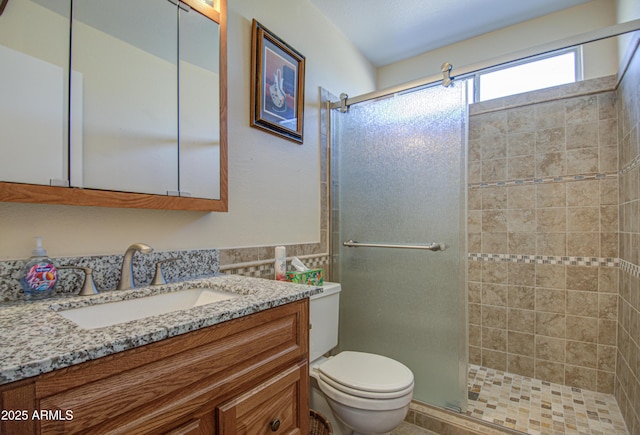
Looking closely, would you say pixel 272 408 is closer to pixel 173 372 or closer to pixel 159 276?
pixel 173 372

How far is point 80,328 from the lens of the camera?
632 millimetres

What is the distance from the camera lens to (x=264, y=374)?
873 millimetres

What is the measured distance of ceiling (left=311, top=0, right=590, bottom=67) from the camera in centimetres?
207

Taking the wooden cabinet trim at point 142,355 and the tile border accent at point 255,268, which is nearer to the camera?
the wooden cabinet trim at point 142,355

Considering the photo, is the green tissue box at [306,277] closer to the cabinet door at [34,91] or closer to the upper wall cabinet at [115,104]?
the upper wall cabinet at [115,104]

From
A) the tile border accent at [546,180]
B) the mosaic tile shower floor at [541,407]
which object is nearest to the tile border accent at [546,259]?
the tile border accent at [546,180]

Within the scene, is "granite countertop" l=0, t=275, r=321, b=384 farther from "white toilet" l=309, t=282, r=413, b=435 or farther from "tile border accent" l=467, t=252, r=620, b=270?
"tile border accent" l=467, t=252, r=620, b=270

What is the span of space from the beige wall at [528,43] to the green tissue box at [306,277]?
4.41ft

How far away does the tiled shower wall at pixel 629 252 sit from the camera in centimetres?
156

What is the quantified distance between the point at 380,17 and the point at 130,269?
2212 millimetres

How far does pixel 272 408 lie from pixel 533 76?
2.85 m

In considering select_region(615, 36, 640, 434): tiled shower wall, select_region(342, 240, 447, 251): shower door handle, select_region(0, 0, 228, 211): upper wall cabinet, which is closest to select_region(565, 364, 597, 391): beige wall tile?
select_region(615, 36, 640, 434): tiled shower wall

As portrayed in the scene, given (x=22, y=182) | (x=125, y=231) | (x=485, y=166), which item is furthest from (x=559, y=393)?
(x=22, y=182)

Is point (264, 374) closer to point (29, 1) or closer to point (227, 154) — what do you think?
point (227, 154)
